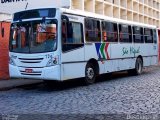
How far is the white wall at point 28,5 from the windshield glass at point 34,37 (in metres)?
2.30

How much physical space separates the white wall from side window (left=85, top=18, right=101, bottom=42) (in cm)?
128

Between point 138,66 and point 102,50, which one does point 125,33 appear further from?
point 102,50

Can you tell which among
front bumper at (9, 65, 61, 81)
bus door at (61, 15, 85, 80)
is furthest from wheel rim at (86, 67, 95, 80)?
front bumper at (9, 65, 61, 81)

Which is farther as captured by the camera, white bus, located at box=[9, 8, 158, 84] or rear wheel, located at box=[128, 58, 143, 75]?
rear wheel, located at box=[128, 58, 143, 75]

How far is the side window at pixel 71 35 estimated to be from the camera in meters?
13.4

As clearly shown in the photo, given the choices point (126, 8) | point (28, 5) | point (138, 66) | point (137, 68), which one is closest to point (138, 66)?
point (138, 66)

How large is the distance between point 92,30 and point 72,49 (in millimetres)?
1834

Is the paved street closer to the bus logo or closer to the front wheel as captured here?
the bus logo

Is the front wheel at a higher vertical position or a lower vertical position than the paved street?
higher

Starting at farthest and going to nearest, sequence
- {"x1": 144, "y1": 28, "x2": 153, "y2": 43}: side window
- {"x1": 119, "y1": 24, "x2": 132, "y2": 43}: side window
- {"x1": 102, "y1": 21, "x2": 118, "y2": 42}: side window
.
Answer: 1. {"x1": 144, "y1": 28, "x2": 153, "y2": 43}: side window
2. {"x1": 119, "y1": 24, "x2": 132, "y2": 43}: side window
3. {"x1": 102, "y1": 21, "x2": 118, "y2": 42}: side window

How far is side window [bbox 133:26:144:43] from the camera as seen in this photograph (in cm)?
1967

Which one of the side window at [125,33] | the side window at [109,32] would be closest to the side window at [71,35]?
the side window at [109,32]

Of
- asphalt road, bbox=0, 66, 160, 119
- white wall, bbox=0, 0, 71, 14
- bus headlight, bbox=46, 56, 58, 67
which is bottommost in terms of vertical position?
asphalt road, bbox=0, 66, 160, 119

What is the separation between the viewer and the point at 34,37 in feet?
44.4
